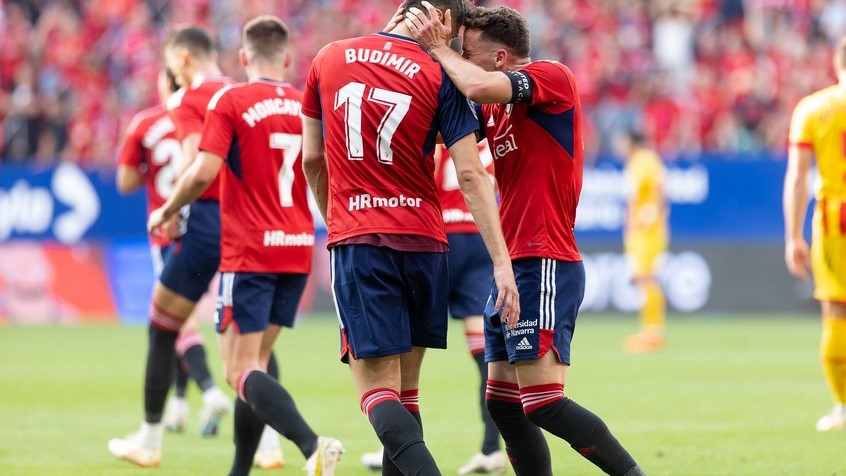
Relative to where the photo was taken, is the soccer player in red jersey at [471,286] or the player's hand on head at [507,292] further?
the soccer player in red jersey at [471,286]

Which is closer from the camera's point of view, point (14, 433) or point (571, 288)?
point (571, 288)

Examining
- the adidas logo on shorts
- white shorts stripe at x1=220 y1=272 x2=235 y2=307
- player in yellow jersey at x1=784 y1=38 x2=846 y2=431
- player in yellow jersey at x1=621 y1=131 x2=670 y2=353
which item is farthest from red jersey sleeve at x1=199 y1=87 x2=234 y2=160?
player in yellow jersey at x1=621 y1=131 x2=670 y2=353

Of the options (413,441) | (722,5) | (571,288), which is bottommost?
(413,441)

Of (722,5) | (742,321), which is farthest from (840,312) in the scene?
(722,5)

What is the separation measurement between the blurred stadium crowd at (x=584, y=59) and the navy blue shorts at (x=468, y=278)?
1348 centimetres

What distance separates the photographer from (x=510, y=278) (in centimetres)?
535

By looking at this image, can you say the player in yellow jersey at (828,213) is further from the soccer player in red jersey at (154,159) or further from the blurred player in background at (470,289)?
the soccer player in red jersey at (154,159)

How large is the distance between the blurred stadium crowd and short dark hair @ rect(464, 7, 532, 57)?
15504 mm

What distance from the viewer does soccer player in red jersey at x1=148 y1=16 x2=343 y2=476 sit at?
22.8 feet

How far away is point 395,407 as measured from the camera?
5488mm

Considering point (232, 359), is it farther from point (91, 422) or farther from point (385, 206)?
point (91, 422)

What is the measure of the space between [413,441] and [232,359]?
6.41 ft

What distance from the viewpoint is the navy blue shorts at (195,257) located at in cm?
797

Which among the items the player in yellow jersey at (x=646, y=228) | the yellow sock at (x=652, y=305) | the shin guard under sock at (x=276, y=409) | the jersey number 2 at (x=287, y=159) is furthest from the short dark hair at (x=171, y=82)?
the yellow sock at (x=652, y=305)
